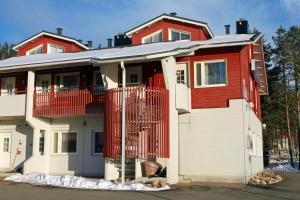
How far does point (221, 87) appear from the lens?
20.8m

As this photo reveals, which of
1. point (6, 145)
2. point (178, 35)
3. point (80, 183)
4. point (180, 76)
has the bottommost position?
point (80, 183)

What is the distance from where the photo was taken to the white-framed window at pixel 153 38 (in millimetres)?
26469

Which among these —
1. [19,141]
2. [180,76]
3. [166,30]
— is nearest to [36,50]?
[19,141]

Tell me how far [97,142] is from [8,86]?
7.16 m

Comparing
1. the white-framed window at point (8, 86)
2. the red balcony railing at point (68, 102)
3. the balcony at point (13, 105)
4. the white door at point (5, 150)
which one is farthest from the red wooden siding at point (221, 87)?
the white door at point (5, 150)

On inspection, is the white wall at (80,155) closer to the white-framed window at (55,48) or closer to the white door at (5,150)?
the white door at (5,150)

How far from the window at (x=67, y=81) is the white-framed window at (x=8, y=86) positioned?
3.10m

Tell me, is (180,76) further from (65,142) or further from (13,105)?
(13,105)

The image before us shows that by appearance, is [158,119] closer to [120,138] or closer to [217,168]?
[120,138]

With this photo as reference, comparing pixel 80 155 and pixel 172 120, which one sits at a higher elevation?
pixel 172 120

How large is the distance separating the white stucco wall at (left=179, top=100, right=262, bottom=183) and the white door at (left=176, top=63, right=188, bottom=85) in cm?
169

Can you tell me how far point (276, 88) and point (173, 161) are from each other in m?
32.7

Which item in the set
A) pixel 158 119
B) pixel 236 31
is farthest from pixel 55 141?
pixel 236 31

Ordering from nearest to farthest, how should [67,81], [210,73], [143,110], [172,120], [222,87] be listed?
[143,110], [172,120], [222,87], [210,73], [67,81]
